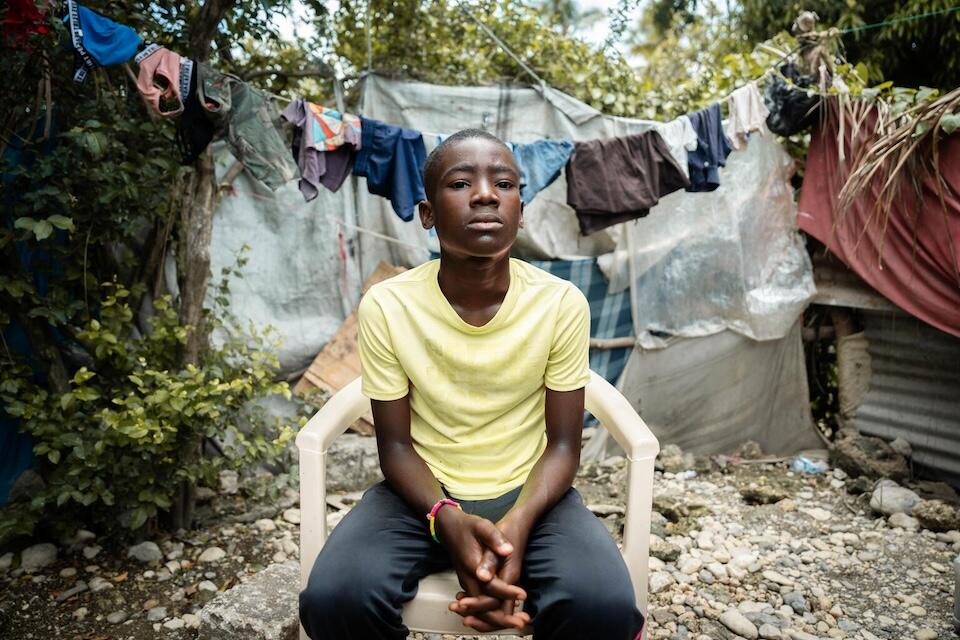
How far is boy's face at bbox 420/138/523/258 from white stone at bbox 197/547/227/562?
2100 mm

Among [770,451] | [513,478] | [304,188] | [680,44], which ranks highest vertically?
[680,44]

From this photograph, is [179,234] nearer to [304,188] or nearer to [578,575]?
[304,188]

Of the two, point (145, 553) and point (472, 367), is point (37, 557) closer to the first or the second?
point (145, 553)

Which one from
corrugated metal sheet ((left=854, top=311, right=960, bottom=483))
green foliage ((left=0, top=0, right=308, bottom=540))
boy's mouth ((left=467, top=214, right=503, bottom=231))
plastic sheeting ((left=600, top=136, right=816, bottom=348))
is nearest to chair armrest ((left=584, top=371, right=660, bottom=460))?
boy's mouth ((left=467, top=214, right=503, bottom=231))

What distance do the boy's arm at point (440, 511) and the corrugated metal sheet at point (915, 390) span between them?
3692 mm

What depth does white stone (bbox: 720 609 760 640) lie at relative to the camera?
251 cm

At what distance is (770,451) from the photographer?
187 inches

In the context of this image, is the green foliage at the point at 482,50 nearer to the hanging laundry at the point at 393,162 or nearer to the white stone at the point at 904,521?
the hanging laundry at the point at 393,162

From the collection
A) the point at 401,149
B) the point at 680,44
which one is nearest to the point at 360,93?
the point at 401,149

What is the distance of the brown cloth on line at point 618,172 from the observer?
151 inches

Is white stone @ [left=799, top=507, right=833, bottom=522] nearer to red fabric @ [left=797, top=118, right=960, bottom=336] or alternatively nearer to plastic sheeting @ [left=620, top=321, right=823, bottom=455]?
plastic sheeting @ [left=620, top=321, right=823, bottom=455]

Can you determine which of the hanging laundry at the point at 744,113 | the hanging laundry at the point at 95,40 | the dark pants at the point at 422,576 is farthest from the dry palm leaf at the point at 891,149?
the hanging laundry at the point at 95,40

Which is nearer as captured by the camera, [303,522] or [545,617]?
[545,617]

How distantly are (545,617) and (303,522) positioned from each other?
2.32 ft
